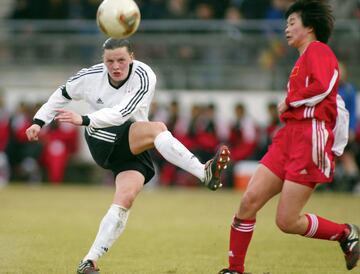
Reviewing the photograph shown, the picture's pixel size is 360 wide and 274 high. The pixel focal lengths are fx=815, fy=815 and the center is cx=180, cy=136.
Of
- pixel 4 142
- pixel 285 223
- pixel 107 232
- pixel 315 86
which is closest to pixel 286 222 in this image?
pixel 285 223

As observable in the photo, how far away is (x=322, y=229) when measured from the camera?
266 inches

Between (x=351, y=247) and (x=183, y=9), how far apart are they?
12.9 m

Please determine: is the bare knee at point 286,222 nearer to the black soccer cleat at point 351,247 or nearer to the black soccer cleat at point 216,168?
the black soccer cleat at point 351,247

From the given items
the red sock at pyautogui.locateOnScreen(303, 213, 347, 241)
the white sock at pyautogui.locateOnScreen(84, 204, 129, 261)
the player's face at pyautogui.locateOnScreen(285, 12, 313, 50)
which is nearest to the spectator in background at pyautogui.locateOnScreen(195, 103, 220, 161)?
the white sock at pyautogui.locateOnScreen(84, 204, 129, 261)

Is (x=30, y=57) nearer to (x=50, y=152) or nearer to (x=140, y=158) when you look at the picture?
(x=50, y=152)

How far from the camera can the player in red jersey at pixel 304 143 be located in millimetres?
6418

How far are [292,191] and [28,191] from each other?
10.6 meters

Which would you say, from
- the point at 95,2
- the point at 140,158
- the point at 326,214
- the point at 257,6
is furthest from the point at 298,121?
the point at 95,2

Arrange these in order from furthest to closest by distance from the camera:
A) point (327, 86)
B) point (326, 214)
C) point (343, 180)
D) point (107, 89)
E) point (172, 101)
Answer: point (172, 101)
point (343, 180)
point (326, 214)
point (107, 89)
point (327, 86)

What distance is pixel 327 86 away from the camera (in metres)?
6.36

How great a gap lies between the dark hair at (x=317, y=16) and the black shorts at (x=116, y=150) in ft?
6.14

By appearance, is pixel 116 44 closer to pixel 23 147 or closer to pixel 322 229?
pixel 322 229

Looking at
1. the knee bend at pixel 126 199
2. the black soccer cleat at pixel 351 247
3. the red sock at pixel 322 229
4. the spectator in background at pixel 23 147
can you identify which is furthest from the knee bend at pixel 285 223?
the spectator in background at pixel 23 147

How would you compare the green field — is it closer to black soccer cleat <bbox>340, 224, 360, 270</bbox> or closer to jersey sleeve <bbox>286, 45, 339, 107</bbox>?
black soccer cleat <bbox>340, 224, 360, 270</bbox>
